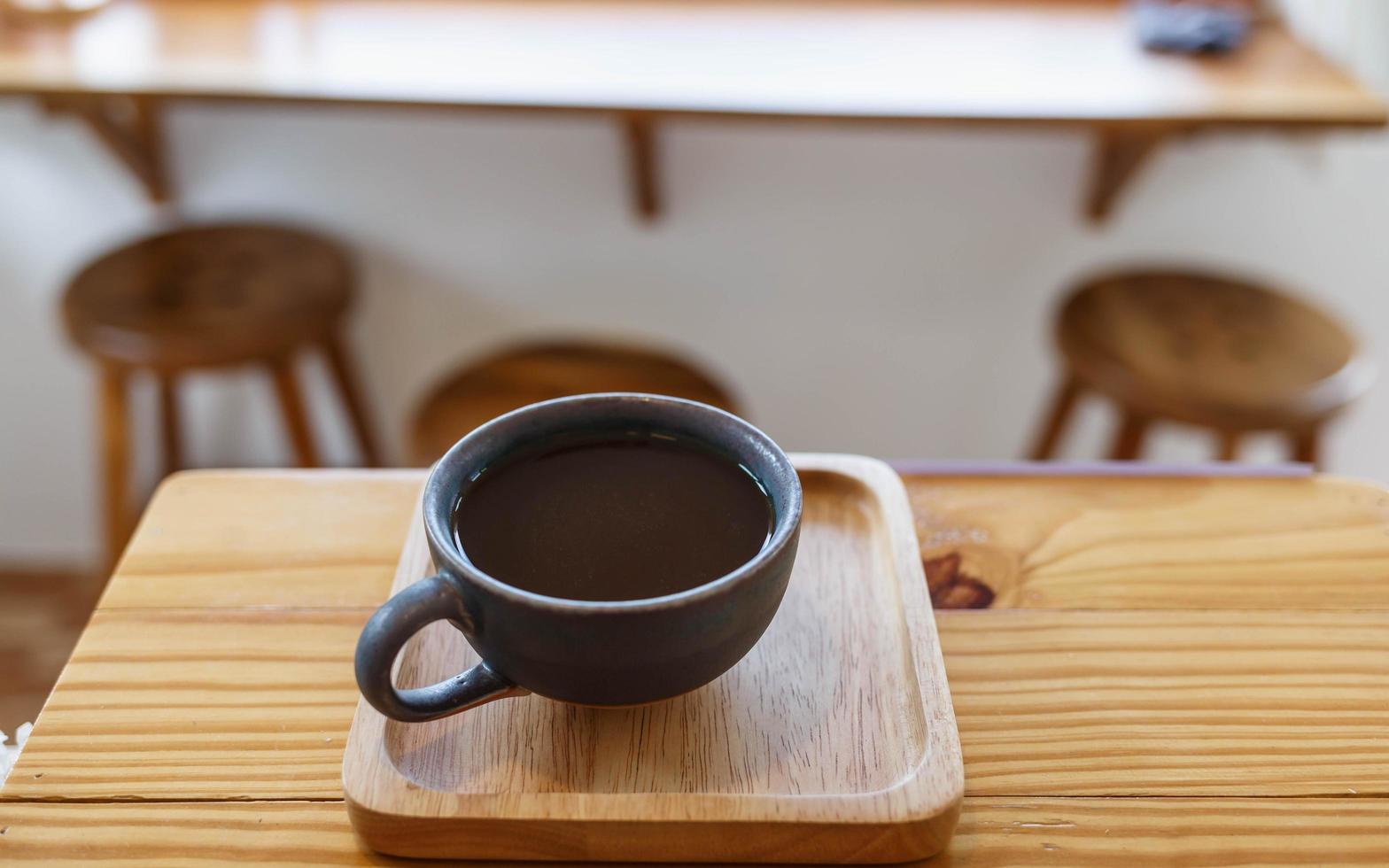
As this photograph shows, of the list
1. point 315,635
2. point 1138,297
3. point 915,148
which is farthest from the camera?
point 915,148

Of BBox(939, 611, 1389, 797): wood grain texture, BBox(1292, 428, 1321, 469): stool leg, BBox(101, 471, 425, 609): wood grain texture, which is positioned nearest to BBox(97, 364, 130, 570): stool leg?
BBox(101, 471, 425, 609): wood grain texture

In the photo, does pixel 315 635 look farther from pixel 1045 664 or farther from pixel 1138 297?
pixel 1138 297

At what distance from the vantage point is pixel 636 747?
19.6 inches

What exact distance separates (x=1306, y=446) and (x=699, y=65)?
904mm

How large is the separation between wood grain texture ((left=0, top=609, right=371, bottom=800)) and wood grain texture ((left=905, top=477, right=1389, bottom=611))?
0.32 metres

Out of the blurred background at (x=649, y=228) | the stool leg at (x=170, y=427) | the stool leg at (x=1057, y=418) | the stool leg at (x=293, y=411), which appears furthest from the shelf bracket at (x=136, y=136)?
the stool leg at (x=1057, y=418)

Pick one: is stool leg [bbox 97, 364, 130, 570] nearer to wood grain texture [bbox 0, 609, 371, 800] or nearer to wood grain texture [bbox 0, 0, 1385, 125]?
wood grain texture [bbox 0, 0, 1385, 125]

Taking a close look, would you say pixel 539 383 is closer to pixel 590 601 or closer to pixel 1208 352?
pixel 1208 352

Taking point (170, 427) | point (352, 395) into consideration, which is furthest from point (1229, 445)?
point (170, 427)

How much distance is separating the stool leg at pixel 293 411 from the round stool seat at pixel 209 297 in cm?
4

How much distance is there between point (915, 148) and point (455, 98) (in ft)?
2.55

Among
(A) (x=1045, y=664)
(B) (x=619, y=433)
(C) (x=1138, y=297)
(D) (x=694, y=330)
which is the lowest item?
(D) (x=694, y=330)

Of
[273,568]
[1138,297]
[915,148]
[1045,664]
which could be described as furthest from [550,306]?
[1045,664]

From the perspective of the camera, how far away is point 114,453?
166 centimetres
